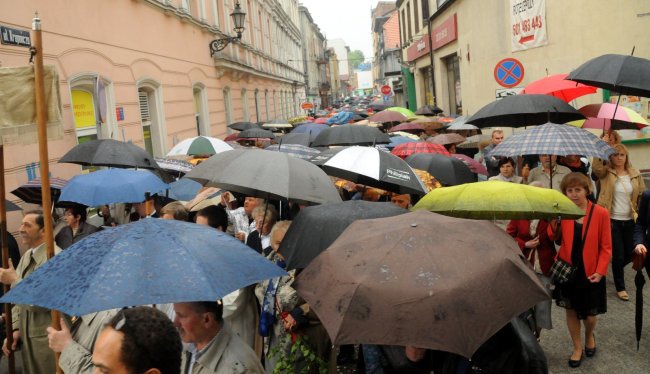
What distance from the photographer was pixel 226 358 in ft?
9.14

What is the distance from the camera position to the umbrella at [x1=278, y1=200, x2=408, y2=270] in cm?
360

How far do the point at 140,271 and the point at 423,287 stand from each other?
120 centimetres

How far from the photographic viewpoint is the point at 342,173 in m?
5.50

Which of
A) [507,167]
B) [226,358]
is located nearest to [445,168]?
[507,167]

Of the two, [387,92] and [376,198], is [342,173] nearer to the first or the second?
[376,198]

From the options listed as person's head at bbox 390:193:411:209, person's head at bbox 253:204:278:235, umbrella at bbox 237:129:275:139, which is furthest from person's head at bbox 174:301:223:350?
umbrella at bbox 237:129:275:139

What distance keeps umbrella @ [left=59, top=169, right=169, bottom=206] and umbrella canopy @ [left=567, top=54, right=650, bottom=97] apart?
461 centimetres

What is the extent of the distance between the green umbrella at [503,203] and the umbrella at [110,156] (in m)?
3.45

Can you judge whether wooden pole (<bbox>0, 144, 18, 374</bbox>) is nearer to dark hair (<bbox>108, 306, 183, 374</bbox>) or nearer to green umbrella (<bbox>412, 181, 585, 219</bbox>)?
dark hair (<bbox>108, 306, 183, 374</bbox>)

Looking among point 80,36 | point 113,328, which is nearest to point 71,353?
point 113,328

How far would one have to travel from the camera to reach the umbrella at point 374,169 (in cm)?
501

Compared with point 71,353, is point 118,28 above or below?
above

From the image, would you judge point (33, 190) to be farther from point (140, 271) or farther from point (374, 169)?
point (140, 271)

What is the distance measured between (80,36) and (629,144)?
10.8 m
